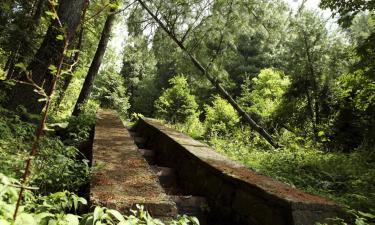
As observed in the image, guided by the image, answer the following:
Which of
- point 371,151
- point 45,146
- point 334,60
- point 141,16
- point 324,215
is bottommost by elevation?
point 45,146

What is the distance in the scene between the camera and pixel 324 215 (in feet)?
10.9

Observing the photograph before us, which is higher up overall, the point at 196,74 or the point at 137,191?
the point at 196,74

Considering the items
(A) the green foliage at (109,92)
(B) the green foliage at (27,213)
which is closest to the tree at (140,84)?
(A) the green foliage at (109,92)

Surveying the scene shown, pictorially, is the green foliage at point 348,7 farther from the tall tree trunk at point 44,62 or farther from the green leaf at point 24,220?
the green leaf at point 24,220

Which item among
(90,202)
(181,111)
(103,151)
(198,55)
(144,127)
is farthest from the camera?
(181,111)

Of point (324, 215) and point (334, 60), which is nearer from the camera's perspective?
point (324, 215)

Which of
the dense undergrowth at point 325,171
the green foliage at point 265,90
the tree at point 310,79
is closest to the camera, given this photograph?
the dense undergrowth at point 325,171

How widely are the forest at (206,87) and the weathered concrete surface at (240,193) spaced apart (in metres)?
0.34

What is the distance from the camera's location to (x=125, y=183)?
11.3 feet

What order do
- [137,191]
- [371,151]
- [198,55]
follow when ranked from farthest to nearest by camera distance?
[198,55] → [371,151] → [137,191]

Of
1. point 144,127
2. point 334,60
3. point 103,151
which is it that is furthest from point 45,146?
point 334,60

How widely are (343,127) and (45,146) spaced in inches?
368

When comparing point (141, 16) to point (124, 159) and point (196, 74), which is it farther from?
point (124, 159)

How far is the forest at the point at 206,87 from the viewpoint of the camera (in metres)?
3.14
